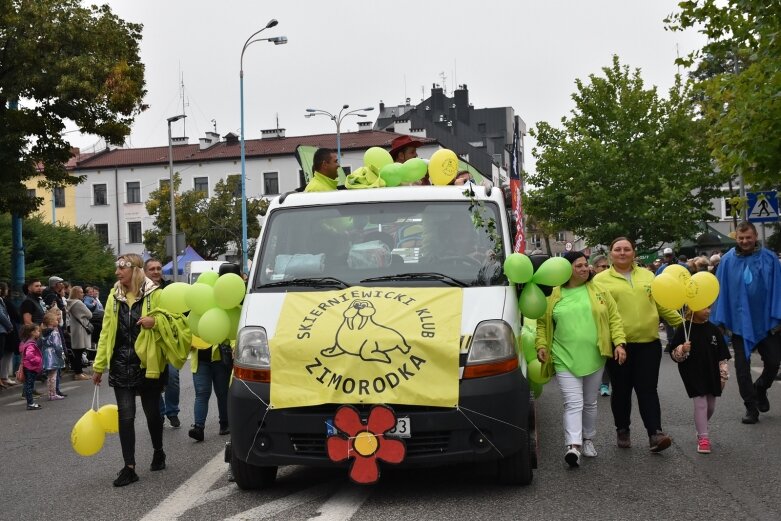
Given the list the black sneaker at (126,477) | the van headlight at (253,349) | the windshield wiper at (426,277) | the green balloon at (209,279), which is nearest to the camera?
the van headlight at (253,349)

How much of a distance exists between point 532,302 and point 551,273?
0.30m

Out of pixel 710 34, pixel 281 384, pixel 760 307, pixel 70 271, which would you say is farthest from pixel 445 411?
pixel 70 271

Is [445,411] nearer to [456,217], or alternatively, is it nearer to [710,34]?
[456,217]

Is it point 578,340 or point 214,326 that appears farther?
point 578,340

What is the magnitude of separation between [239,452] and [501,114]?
106729 millimetres

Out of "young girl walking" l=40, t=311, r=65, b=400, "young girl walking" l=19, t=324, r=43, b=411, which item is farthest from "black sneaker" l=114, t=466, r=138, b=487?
"young girl walking" l=40, t=311, r=65, b=400

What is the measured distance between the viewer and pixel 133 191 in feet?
254

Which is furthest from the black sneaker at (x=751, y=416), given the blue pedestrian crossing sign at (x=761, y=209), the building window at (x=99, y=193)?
the building window at (x=99, y=193)

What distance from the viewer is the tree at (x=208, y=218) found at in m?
59.4

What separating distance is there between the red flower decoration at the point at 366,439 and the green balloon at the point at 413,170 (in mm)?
2501

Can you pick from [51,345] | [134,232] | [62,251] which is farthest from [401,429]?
[134,232]

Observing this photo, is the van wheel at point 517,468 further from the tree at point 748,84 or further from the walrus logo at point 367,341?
the tree at point 748,84

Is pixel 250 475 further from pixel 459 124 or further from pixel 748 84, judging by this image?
pixel 459 124

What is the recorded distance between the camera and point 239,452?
6.61 metres
